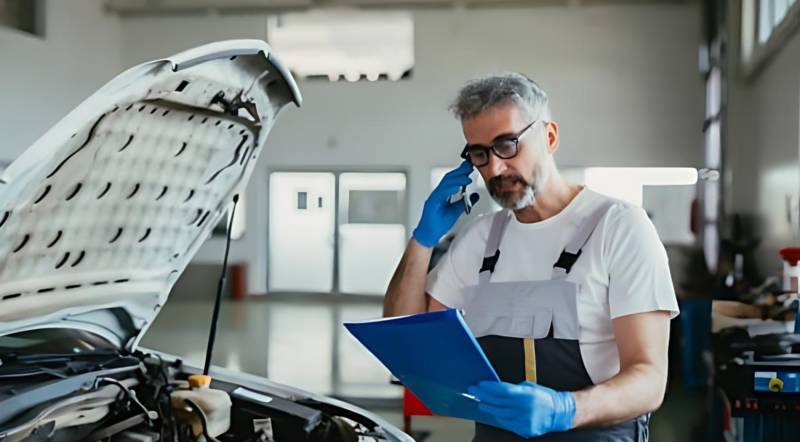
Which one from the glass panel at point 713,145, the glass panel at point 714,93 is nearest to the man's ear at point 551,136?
the glass panel at point 713,145

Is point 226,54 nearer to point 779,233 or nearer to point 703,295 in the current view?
point 779,233

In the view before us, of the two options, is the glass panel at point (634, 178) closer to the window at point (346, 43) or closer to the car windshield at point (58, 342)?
the window at point (346, 43)

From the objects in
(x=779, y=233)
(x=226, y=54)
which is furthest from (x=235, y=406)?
(x=779, y=233)

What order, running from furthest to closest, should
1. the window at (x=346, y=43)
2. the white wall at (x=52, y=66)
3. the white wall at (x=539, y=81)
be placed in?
the window at (x=346, y=43), the white wall at (x=539, y=81), the white wall at (x=52, y=66)

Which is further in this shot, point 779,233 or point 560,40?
point 560,40

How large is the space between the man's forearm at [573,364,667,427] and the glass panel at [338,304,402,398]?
295 centimetres

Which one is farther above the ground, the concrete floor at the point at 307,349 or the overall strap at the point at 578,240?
the overall strap at the point at 578,240

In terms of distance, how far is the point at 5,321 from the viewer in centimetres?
138

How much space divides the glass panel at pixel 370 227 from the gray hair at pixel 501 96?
6243 mm

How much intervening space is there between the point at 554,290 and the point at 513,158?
0.79 ft

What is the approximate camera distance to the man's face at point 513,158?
4.30ft

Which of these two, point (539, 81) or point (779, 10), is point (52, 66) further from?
point (779, 10)

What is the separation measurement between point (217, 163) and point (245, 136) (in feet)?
0.27

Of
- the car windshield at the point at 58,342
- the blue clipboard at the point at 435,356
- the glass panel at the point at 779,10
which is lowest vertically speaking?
the car windshield at the point at 58,342
